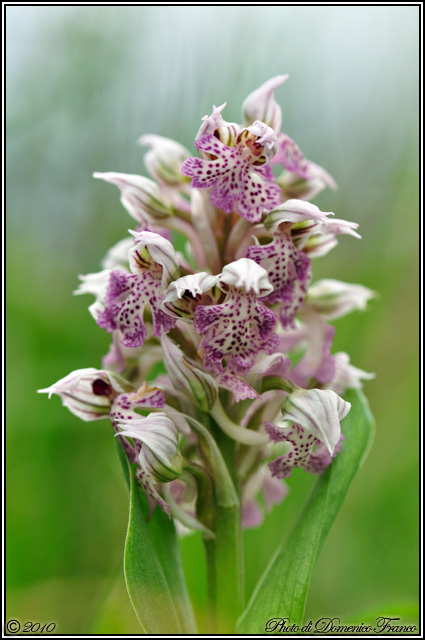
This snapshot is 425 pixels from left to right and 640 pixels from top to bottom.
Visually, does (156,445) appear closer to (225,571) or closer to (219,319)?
(219,319)

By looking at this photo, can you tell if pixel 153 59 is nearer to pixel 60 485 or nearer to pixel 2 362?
pixel 2 362

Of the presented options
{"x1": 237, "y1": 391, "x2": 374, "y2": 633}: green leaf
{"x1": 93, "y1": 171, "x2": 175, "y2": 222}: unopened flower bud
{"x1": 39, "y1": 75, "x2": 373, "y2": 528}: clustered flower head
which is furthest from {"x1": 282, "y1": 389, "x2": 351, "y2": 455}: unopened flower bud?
{"x1": 93, "y1": 171, "x2": 175, "y2": 222}: unopened flower bud

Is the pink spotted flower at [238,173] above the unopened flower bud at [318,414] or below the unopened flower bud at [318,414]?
above

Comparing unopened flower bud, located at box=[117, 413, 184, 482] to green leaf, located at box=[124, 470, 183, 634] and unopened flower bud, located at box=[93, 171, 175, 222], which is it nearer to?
green leaf, located at box=[124, 470, 183, 634]

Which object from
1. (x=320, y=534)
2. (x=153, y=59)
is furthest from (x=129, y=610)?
(x=153, y=59)

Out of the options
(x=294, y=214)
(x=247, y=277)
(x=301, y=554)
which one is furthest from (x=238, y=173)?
(x=301, y=554)

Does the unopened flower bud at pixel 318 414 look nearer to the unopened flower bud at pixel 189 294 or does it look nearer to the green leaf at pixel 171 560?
the unopened flower bud at pixel 189 294

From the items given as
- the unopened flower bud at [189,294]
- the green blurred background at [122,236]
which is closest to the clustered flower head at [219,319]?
the unopened flower bud at [189,294]
